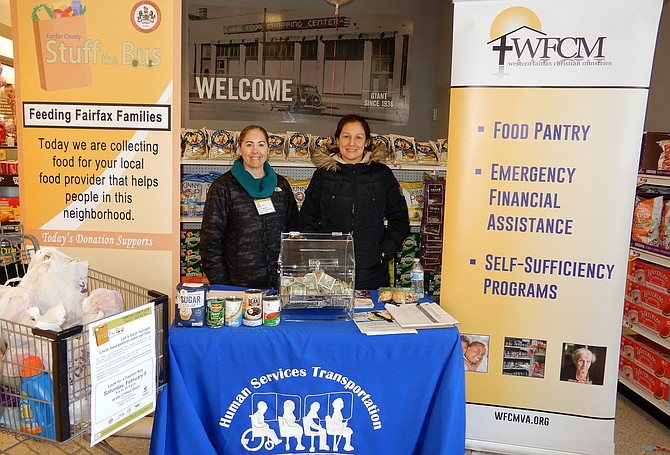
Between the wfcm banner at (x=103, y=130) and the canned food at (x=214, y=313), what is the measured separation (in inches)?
22.0

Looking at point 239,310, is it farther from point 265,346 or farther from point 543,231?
point 543,231

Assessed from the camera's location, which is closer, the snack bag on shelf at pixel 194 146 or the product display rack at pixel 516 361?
the product display rack at pixel 516 361

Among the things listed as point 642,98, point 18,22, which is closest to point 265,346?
point 18,22

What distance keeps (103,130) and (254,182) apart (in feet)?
2.63

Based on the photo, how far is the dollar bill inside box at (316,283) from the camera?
2.31 m

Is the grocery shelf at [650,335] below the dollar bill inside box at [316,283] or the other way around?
below

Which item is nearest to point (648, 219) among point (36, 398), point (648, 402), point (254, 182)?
point (648, 402)

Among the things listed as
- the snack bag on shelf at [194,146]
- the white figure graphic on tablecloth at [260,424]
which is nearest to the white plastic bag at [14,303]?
the white figure graphic on tablecloth at [260,424]

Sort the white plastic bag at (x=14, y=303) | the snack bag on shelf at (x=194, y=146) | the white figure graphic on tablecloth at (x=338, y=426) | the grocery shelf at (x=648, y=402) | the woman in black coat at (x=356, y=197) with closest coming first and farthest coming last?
the white plastic bag at (x=14, y=303)
the white figure graphic on tablecloth at (x=338, y=426)
the woman in black coat at (x=356, y=197)
the grocery shelf at (x=648, y=402)
the snack bag on shelf at (x=194, y=146)

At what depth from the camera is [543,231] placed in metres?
2.61

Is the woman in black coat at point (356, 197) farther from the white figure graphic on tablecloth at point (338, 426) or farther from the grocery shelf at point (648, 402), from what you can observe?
the grocery shelf at point (648, 402)

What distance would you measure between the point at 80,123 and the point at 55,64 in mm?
286

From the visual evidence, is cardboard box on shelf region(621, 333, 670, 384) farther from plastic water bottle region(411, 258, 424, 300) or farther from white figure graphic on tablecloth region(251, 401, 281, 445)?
white figure graphic on tablecloth region(251, 401, 281, 445)

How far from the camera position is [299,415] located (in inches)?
85.9
